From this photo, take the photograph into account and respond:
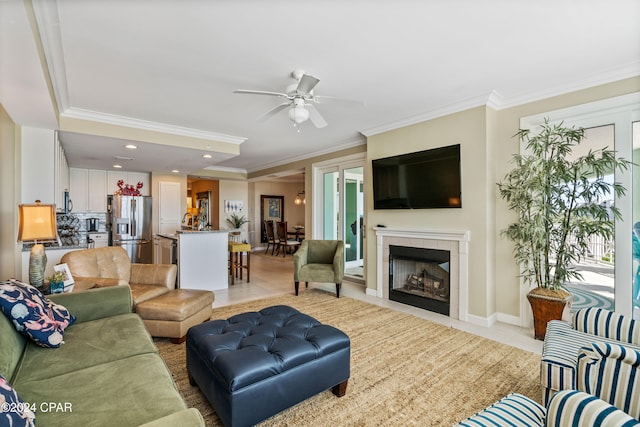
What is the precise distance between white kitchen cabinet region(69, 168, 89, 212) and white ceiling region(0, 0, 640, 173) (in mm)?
3065

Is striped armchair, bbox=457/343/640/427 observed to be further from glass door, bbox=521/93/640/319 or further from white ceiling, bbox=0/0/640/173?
glass door, bbox=521/93/640/319

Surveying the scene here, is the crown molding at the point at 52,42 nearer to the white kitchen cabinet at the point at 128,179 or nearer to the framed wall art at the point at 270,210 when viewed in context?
the white kitchen cabinet at the point at 128,179

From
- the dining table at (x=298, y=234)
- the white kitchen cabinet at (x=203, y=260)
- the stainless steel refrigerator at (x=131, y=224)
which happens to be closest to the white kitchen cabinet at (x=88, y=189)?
the stainless steel refrigerator at (x=131, y=224)

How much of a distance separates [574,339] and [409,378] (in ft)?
3.60

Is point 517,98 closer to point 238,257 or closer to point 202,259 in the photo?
point 202,259

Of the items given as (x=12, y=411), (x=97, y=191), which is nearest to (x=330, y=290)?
(x=12, y=411)

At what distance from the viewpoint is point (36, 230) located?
2.53 meters

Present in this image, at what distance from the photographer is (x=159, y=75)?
2.77 meters

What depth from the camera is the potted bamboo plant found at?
8.98ft

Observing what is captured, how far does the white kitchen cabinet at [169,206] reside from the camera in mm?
6953

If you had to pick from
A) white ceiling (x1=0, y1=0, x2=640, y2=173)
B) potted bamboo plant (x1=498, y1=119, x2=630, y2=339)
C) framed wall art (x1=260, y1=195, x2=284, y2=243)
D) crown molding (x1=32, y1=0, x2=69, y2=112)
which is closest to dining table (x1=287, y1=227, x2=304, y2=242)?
framed wall art (x1=260, y1=195, x2=284, y2=243)

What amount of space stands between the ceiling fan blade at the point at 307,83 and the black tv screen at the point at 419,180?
A: 1.94 metres

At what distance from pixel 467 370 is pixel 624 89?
2.89 m

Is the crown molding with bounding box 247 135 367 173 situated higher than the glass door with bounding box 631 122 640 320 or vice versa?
the crown molding with bounding box 247 135 367 173
